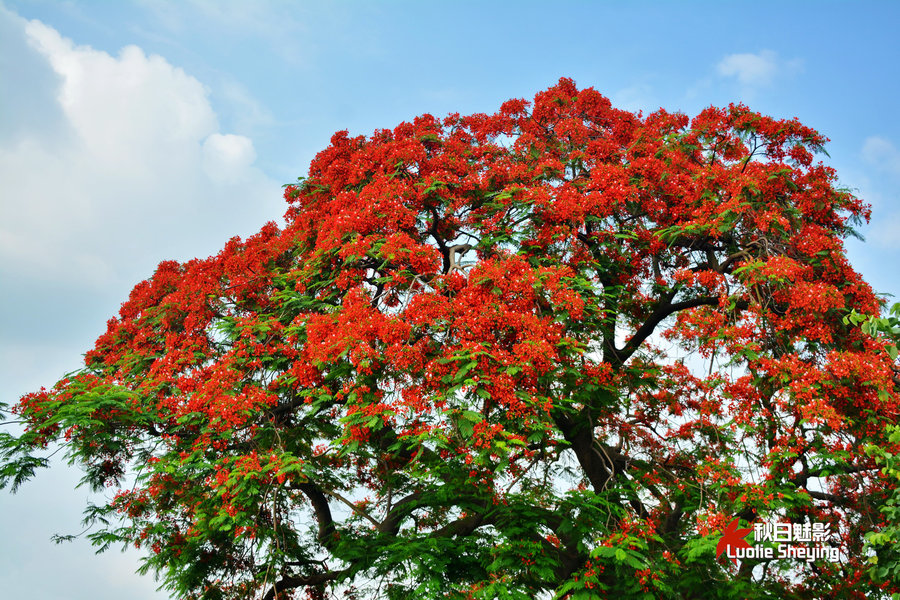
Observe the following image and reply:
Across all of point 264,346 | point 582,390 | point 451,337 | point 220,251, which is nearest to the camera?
point 451,337

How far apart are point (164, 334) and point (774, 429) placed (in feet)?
32.3

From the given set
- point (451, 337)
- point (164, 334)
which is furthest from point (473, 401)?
point (164, 334)

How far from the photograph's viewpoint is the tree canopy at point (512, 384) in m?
7.77

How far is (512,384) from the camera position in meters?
7.21

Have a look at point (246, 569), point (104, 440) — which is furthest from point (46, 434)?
point (246, 569)

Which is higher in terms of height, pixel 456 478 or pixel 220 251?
pixel 220 251

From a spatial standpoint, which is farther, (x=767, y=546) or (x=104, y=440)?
(x=104, y=440)

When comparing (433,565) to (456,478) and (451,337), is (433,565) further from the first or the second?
(451,337)

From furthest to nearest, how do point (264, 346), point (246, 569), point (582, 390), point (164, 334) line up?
point (164, 334) → point (246, 569) → point (264, 346) → point (582, 390)

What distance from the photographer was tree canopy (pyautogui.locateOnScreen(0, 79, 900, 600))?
777 cm

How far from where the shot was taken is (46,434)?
8.78 m

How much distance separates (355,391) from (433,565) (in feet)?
7.64

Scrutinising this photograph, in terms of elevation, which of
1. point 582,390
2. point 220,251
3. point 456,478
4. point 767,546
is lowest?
point 767,546

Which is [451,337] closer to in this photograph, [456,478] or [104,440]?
[456,478]
